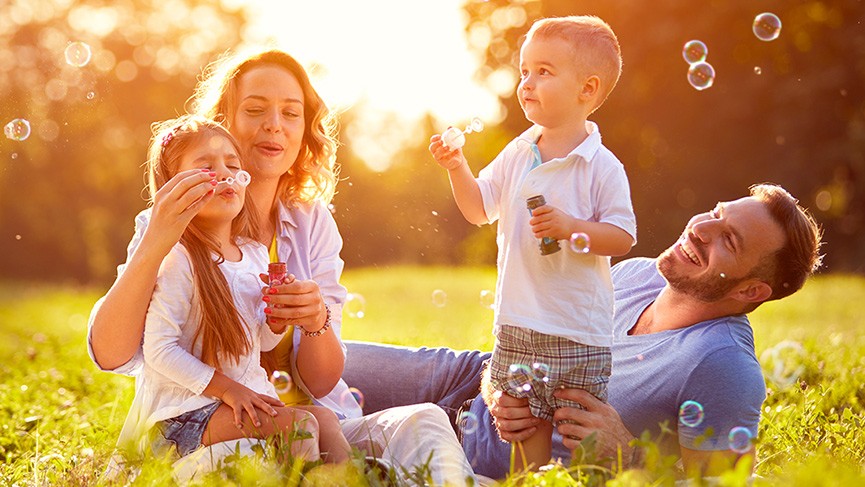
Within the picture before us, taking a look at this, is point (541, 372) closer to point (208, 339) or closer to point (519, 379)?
point (519, 379)

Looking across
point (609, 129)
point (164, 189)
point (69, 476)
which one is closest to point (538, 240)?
point (164, 189)

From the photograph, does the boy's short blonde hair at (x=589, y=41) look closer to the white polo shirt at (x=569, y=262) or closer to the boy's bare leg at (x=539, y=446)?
the white polo shirt at (x=569, y=262)

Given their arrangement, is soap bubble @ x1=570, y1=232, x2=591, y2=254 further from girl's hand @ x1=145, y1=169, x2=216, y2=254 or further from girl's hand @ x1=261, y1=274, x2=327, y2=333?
girl's hand @ x1=145, y1=169, x2=216, y2=254

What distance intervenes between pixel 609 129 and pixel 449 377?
13.1 meters

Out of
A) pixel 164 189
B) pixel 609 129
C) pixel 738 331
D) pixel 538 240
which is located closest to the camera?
pixel 164 189

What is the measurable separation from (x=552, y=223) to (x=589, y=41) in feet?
1.95

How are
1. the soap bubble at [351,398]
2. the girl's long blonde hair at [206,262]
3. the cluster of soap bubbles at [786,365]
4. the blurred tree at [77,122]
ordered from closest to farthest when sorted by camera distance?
the girl's long blonde hair at [206,262] → the soap bubble at [351,398] → the cluster of soap bubbles at [786,365] → the blurred tree at [77,122]

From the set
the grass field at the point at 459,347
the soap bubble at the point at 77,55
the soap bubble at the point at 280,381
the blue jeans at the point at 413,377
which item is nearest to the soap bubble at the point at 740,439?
the grass field at the point at 459,347

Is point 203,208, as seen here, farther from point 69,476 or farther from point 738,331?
point 738,331

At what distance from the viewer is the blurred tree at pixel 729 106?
53.9 ft

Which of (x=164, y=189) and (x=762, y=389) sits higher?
(x=164, y=189)

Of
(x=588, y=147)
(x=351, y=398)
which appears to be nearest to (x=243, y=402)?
(x=351, y=398)

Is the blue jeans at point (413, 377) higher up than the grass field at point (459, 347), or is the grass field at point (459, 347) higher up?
the blue jeans at point (413, 377)

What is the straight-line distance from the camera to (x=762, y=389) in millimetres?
3201
